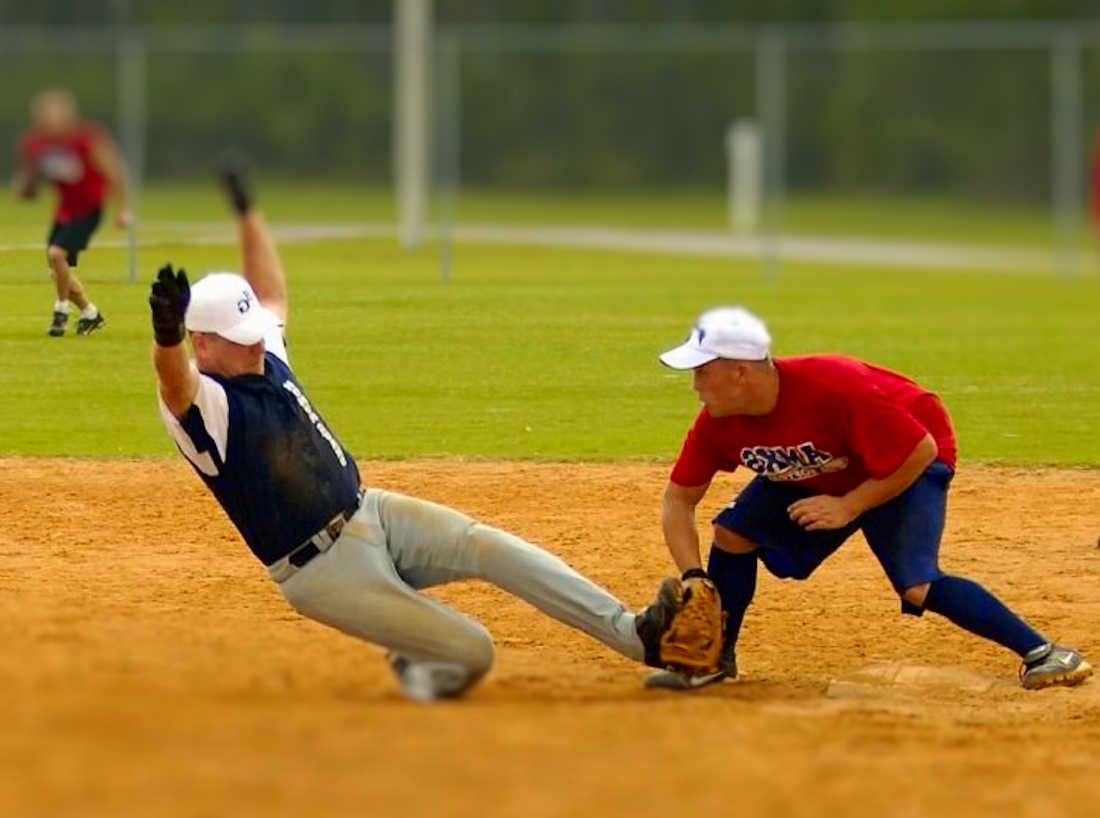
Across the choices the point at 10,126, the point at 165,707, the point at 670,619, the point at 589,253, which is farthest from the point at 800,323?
the point at 10,126

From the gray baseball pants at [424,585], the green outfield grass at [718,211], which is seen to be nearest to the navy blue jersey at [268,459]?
the gray baseball pants at [424,585]

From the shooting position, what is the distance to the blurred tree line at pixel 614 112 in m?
28.7

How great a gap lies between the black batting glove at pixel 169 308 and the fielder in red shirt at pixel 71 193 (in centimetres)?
559

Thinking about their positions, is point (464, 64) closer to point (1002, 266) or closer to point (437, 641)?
point (1002, 266)

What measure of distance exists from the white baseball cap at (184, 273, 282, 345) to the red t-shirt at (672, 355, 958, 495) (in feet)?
5.05

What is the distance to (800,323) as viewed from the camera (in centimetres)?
1680

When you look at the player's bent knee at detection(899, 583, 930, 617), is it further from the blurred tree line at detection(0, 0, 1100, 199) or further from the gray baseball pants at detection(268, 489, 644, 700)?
the blurred tree line at detection(0, 0, 1100, 199)

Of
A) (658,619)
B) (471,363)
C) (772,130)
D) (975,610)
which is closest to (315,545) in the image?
(658,619)

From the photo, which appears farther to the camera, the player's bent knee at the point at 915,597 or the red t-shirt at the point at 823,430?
the player's bent knee at the point at 915,597

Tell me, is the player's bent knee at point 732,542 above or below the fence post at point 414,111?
below

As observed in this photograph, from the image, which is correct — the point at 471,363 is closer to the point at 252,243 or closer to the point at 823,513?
the point at 252,243

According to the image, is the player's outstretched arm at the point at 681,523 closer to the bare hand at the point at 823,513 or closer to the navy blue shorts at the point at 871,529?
the navy blue shorts at the point at 871,529

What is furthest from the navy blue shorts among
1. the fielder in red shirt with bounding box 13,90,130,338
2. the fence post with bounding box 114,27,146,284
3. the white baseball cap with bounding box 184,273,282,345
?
the fence post with bounding box 114,27,146,284

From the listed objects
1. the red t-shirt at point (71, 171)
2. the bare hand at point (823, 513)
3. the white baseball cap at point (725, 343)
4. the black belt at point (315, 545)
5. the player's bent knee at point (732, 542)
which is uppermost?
the red t-shirt at point (71, 171)
